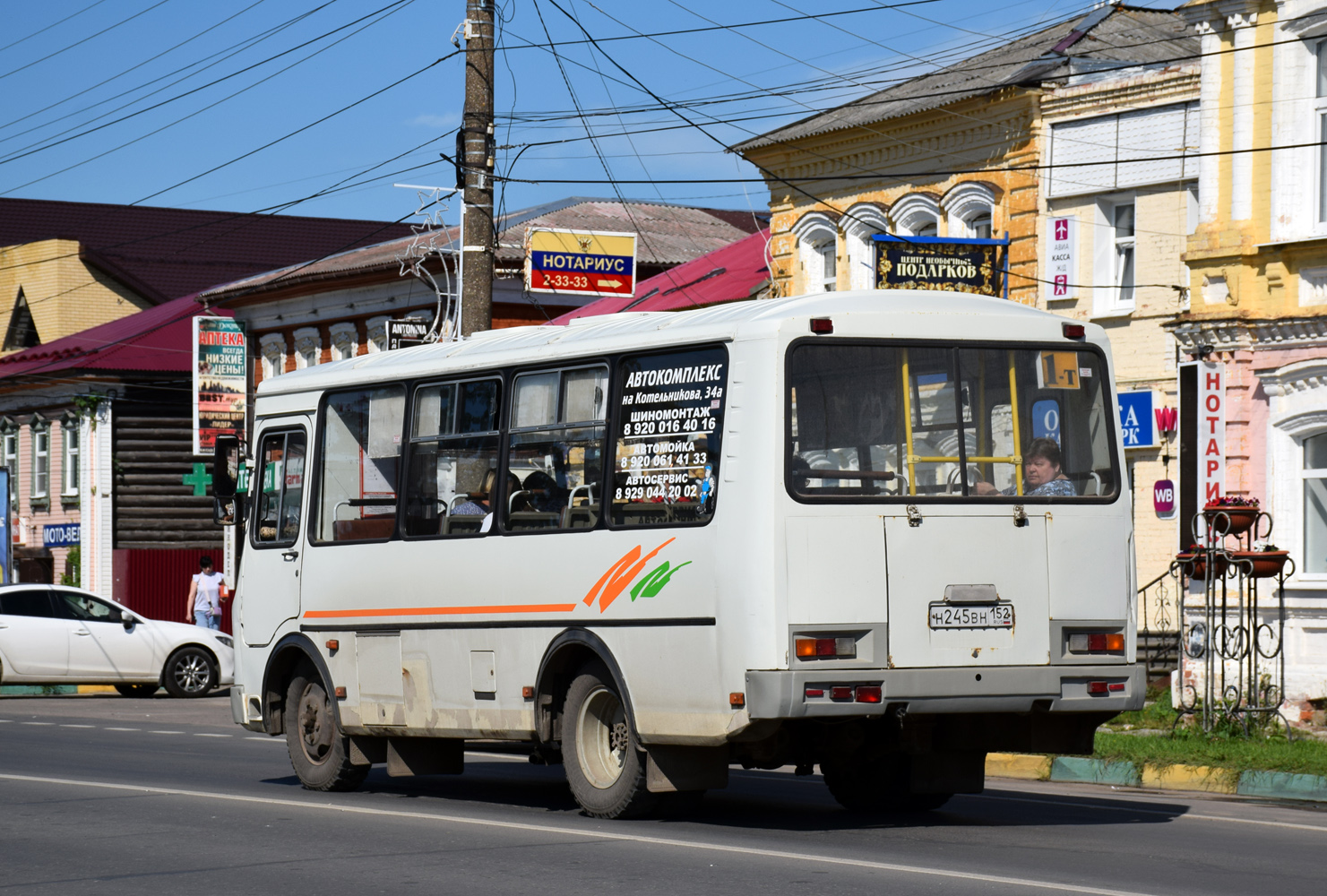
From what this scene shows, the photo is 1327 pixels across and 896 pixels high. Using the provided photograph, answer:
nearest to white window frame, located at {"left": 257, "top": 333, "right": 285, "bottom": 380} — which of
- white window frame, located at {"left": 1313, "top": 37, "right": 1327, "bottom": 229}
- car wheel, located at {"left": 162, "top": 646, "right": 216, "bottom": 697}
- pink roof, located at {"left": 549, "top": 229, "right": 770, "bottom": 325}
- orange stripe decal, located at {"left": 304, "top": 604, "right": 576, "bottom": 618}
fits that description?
pink roof, located at {"left": 549, "top": 229, "right": 770, "bottom": 325}

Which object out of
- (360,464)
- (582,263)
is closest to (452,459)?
(360,464)

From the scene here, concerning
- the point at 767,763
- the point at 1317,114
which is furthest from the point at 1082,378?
the point at 1317,114

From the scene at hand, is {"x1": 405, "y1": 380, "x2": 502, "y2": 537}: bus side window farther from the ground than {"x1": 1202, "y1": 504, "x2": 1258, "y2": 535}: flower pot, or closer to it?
farther from the ground

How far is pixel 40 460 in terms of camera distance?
4847 cm

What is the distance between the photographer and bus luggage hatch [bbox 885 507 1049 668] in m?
10.8

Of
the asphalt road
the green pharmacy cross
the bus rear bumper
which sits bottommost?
the asphalt road

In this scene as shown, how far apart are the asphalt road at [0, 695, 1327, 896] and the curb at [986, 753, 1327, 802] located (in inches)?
14.3

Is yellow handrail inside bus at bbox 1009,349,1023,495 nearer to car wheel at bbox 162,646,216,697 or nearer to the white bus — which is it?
the white bus

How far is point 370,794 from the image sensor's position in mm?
13836

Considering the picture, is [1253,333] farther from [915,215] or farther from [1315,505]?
[915,215]

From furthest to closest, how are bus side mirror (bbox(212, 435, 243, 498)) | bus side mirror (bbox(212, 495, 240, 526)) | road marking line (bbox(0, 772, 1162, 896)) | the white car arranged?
the white car
bus side mirror (bbox(212, 495, 240, 526))
bus side mirror (bbox(212, 435, 243, 498))
road marking line (bbox(0, 772, 1162, 896))

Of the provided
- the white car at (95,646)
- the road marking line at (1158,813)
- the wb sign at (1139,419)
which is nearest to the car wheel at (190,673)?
the white car at (95,646)

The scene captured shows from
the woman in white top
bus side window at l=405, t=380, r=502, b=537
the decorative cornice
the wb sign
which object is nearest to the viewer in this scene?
bus side window at l=405, t=380, r=502, b=537

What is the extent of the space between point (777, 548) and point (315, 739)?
5.00 metres
